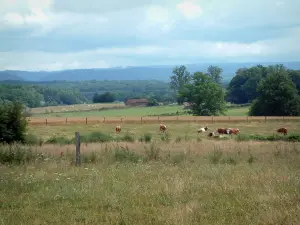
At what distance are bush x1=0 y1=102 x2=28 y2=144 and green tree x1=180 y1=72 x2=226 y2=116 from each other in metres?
64.5

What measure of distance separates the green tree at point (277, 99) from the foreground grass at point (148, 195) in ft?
243

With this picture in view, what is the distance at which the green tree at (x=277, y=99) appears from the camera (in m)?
83.4

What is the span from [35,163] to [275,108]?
7669cm

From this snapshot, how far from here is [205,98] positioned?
311ft

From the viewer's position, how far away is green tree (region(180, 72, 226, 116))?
3688 inches

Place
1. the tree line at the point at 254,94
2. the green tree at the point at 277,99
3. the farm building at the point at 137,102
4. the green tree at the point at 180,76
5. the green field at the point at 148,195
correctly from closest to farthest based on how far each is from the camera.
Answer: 1. the green field at the point at 148,195
2. the green tree at the point at 277,99
3. the tree line at the point at 254,94
4. the farm building at the point at 137,102
5. the green tree at the point at 180,76

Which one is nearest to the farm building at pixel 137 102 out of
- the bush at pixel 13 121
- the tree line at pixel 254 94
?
the tree line at pixel 254 94

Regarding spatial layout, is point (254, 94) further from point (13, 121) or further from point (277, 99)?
point (13, 121)

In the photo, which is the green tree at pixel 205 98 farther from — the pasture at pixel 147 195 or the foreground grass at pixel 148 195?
the foreground grass at pixel 148 195

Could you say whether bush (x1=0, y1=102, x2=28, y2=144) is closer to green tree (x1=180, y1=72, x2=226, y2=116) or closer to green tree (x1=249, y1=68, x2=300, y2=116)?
green tree (x1=249, y1=68, x2=300, y2=116)

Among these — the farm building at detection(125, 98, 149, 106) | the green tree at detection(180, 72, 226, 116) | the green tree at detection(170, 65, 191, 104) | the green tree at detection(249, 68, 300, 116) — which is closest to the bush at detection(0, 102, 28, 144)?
the green tree at detection(249, 68, 300, 116)

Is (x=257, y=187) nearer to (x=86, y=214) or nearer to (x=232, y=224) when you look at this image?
(x=232, y=224)

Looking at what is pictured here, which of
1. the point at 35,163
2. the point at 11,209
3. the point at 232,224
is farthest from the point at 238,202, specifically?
the point at 35,163

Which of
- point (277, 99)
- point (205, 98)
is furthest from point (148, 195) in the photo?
point (205, 98)
